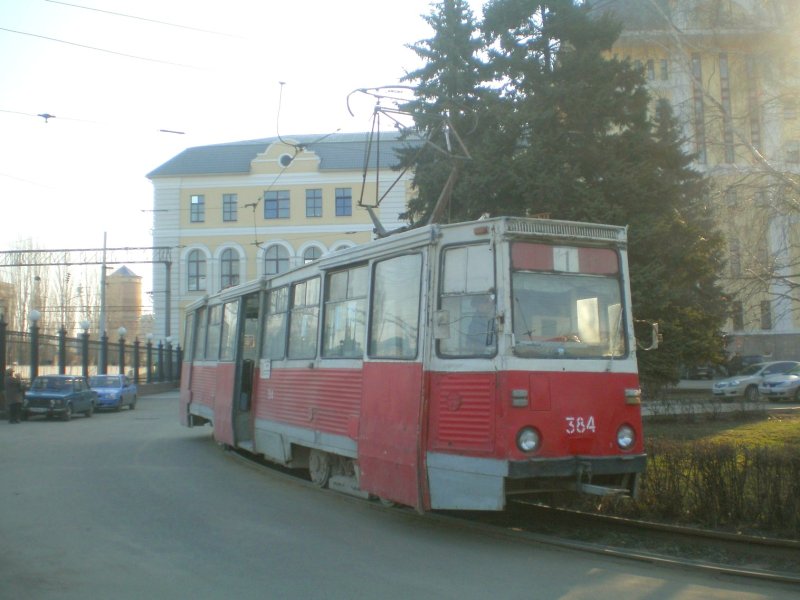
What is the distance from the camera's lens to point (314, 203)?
55.5 metres

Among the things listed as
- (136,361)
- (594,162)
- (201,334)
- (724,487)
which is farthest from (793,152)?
(136,361)

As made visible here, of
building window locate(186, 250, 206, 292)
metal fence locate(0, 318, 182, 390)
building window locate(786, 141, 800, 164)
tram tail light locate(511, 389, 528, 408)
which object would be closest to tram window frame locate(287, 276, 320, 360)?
tram tail light locate(511, 389, 528, 408)

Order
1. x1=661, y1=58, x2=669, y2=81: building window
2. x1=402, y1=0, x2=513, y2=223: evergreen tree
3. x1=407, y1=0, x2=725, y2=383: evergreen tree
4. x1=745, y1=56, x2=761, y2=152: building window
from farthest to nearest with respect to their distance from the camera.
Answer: x1=402, y1=0, x2=513, y2=223: evergreen tree
x1=661, y1=58, x2=669, y2=81: building window
x1=407, y1=0, x2=725, y2=383: evergreen tree
x1=745, y1=56, x2=761, y2=152: building window

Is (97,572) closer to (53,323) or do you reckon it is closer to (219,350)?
(219,350)

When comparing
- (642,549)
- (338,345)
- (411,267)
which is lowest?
(642,549)

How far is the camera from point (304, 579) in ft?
22.9

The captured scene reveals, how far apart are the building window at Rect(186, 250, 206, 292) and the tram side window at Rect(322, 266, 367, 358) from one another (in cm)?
4730

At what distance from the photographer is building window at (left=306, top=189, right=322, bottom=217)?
182 feet

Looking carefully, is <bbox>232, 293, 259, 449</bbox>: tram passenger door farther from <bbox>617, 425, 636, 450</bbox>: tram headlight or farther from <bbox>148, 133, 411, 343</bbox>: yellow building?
<bbox>148, 133, 411, 343</bbox>: yellow building

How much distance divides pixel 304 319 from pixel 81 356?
2963cm

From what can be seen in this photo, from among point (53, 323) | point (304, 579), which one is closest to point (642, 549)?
point (304, 579)

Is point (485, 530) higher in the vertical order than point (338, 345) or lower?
lower

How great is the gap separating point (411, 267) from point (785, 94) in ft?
36.2

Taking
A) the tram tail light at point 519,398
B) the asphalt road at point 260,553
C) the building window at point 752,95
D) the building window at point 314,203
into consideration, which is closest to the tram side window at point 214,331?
the asphalt road at point 260,553
